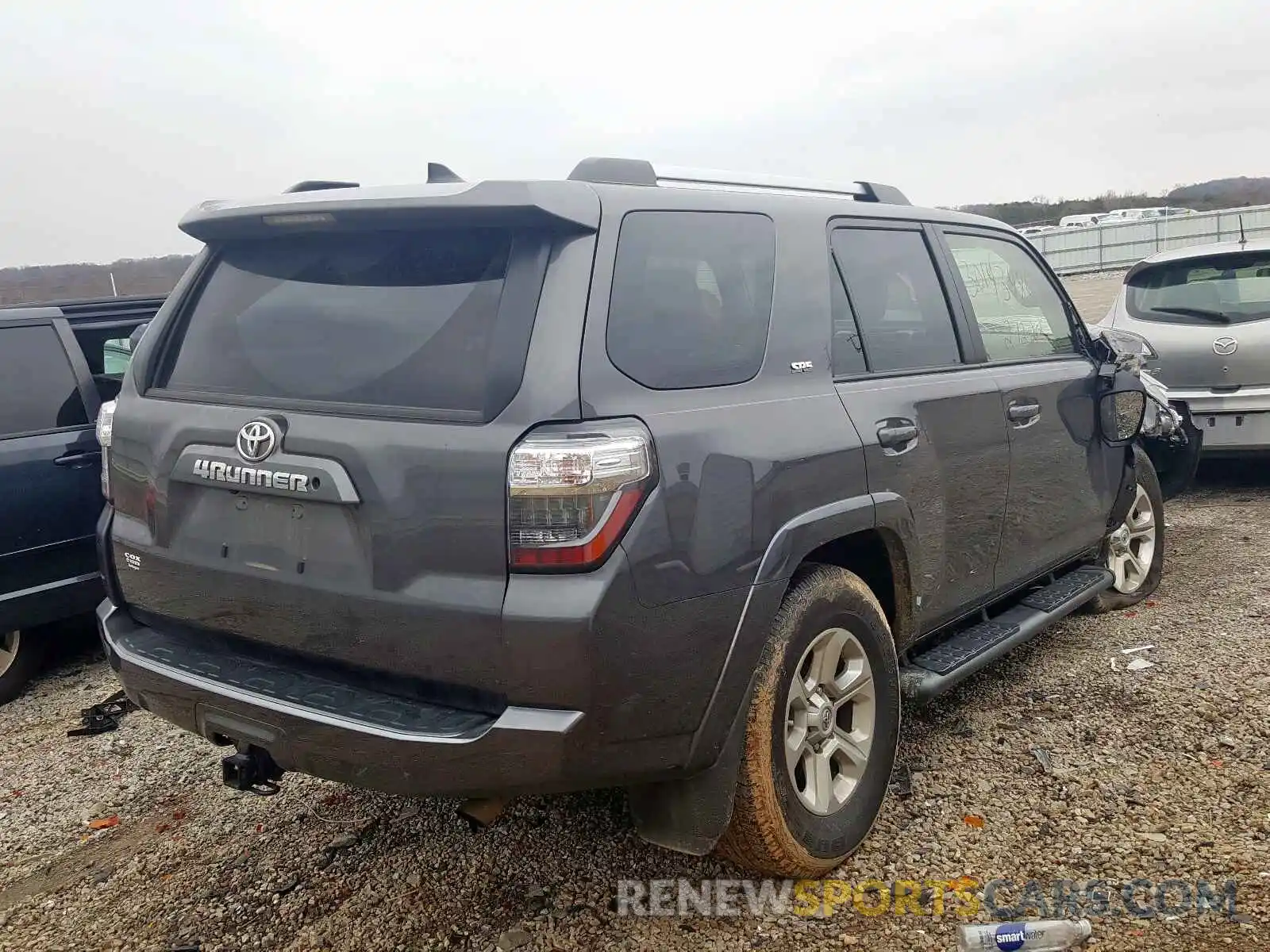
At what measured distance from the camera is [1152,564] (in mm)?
5051

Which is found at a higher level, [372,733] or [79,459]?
[79,459]

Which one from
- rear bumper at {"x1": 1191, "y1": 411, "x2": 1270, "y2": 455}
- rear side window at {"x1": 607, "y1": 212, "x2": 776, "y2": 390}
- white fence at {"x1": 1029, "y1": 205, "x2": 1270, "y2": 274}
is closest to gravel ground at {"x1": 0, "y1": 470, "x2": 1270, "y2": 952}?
rear side window at {"x1": 607, "y1": 212, "x2": 776, "y2": 390}

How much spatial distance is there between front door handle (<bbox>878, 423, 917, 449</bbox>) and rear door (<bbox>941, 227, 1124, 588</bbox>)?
25.6 inches

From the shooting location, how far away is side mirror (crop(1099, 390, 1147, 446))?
14.3 ft

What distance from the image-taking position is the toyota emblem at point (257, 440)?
2365mm

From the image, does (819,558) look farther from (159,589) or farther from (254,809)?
(254,809)

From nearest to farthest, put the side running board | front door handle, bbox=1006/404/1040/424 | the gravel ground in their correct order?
the gravel ground → the side running board → front door handle, bbox=1006/404/1040/424

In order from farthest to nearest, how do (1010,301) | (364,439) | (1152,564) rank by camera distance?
(1152,564) < (1010,301) < (364,439)

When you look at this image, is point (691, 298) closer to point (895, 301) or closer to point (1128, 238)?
point (895, 301)

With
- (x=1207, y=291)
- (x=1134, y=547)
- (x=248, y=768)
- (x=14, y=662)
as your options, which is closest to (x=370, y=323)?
(x=248, y=768)

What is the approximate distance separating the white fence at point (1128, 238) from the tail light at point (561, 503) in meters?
27.0

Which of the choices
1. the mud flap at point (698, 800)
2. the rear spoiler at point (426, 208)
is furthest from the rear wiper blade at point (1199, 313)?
the rear spoiler at point (426, 208)

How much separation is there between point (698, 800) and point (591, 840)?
0.75 m

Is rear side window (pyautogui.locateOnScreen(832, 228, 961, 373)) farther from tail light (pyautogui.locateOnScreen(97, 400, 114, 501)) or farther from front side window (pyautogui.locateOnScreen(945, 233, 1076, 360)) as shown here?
tail light (pyautogui.locateOnScreen(97, 400, 114, 501))
